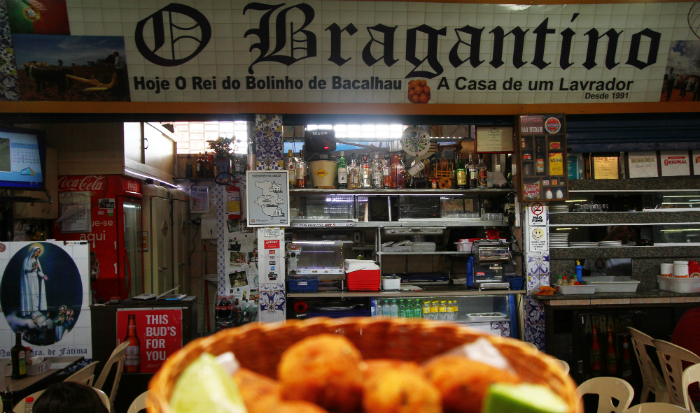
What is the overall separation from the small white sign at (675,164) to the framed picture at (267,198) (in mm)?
4863

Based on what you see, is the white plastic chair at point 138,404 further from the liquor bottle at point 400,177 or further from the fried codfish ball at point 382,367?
the liquor bottle at point 400,177

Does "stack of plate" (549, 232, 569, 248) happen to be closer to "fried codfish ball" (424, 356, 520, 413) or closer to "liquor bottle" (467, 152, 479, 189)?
"liquor bottle" (467, 152, 479, 189)

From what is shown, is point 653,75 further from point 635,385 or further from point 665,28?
point 635,385

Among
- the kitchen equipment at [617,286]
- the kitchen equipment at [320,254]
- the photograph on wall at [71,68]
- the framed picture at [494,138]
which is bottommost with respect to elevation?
the kitchen equipment at [617,286]

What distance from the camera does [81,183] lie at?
5.65m

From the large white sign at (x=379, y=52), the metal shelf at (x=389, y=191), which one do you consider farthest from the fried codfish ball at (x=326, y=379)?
the metal shelf at (x=389, y=191)

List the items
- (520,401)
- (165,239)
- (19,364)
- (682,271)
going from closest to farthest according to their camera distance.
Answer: (520,401) → (19,364) → (682,271) → (165,239)

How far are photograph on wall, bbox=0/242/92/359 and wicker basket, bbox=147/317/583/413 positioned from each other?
13.4 ft

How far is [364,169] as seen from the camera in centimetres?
546

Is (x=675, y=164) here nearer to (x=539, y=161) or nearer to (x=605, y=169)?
(x=605, y=169)

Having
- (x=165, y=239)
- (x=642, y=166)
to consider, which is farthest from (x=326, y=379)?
(x=165, y=239)

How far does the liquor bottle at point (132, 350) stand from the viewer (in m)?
3.97

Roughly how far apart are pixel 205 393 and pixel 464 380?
34 centimetres

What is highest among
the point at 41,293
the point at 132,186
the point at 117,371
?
the point at 132,186
